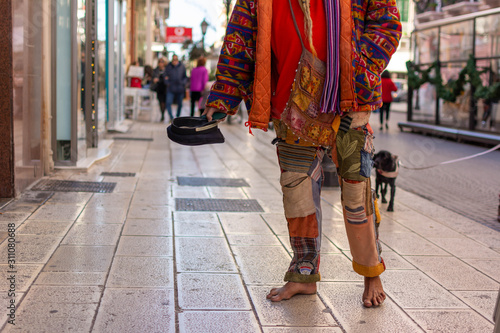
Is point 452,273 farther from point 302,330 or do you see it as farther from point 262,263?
point 302,330

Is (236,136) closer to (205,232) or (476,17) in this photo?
(476,17)

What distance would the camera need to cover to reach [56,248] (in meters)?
4.32

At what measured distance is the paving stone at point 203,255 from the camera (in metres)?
4.04

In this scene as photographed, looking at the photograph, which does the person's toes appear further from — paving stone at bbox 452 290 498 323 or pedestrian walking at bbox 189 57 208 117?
pedestrian walking at bbox 189 57 208 117

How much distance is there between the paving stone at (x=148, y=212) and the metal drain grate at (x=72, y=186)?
957mm

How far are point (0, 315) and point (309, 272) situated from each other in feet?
5.13

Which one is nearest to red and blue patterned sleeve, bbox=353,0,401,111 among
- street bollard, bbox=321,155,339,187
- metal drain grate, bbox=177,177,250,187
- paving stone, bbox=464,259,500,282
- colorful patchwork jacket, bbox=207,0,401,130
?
colorful patchwork jacket, bbox=207,0,401,130

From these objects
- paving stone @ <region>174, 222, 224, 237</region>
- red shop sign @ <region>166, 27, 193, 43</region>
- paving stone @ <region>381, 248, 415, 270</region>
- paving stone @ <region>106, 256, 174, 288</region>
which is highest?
red shop sign @ <region>166, 27, 193, 43</region>

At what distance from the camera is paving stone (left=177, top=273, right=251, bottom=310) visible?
335cm

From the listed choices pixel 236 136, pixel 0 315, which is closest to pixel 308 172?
pixel 0 315

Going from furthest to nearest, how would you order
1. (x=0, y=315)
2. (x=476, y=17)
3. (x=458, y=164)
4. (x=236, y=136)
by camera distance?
(x=476, y=17)
(x=236, y=136)
(x=458, y=164)
(x=0, y=315)

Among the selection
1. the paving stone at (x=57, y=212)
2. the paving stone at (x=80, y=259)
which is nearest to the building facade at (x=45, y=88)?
the paving stone at (x=57, y=212)

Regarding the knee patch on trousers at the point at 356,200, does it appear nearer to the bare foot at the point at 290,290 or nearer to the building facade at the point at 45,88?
the bare foot at the point at 290,290

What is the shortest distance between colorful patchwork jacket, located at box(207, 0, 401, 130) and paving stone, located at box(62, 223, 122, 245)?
66.8 inches
